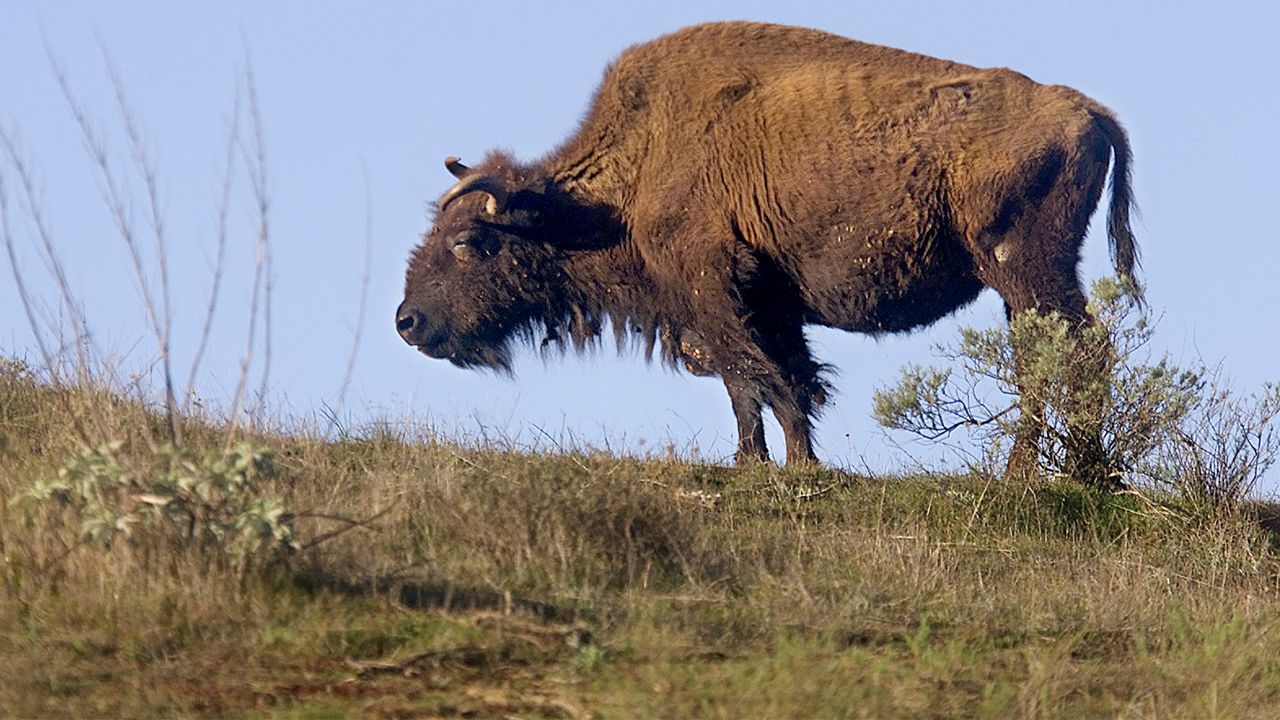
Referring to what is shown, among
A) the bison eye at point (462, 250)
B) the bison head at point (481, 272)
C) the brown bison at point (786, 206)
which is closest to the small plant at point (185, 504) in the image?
the brown bison at point (786, 206)

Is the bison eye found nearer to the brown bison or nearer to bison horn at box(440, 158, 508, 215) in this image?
the brown bison

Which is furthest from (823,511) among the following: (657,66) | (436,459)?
(657,66)

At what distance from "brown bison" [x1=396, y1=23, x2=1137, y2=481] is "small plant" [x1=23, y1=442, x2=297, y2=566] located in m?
5.19

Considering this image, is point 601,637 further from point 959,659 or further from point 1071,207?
point 1071,207

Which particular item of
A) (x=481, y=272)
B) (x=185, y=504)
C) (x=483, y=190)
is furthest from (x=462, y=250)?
(x=185, y=504)

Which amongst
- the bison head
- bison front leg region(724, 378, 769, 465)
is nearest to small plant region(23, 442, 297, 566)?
bison front leg region(724, 378, 769, 465)

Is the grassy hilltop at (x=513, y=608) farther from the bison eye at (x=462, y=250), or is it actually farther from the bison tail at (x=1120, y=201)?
the bison eye at (x=462, y=250)

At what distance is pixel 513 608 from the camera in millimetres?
5965

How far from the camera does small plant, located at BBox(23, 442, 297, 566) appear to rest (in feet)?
19.1

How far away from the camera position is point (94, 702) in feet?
16.3

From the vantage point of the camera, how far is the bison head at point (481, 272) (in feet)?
41.5

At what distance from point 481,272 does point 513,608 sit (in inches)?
280

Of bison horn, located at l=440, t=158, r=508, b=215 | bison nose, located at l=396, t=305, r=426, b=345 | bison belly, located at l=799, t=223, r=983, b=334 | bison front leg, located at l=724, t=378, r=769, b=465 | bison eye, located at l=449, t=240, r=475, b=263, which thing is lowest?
bison front leg, located at l=724, t=378, r=769, b=465

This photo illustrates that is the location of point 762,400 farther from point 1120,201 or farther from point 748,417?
point 1120,201
